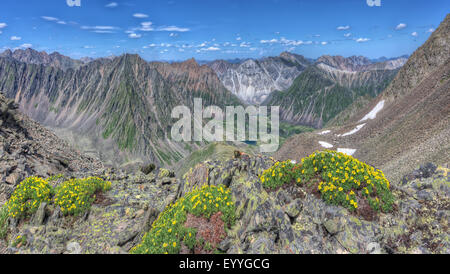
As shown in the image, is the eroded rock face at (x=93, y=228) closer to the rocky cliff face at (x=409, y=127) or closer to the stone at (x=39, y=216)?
the stone at (x=39, y=216)

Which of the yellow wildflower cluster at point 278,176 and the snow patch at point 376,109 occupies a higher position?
the snow patch at point 376,109

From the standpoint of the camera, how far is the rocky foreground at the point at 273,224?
439 inches

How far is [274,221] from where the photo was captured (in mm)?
12156

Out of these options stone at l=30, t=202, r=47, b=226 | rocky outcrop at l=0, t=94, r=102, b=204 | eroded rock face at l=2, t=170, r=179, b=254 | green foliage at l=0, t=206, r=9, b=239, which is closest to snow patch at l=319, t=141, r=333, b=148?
rocky outcrop at l=0, t=94, r=102, b=204

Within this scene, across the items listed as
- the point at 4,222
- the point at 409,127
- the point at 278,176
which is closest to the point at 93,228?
the point at 4,222

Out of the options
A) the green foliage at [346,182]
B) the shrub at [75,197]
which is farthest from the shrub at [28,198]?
the green foliage at [346,182]

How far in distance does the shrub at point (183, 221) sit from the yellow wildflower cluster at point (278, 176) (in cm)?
274

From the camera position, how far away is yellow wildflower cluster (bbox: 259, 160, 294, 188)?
1467cm

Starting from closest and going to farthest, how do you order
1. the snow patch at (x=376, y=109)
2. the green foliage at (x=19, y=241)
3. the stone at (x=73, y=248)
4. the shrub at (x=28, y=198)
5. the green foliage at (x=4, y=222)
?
the stone at (x=73, y=248) → the green foliage at (x=19, y=241) → the green foliage at (x=4, y=222) → the shrub at (x=28, y=198) → the snow patch at (x=376, y=109)

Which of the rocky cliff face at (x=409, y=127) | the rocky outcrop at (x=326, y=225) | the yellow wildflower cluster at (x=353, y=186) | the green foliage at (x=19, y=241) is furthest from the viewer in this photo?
the rocky cliff face at (x=409, y=127)

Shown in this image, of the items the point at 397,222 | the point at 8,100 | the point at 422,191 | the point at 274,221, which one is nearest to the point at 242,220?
the point at 274,221

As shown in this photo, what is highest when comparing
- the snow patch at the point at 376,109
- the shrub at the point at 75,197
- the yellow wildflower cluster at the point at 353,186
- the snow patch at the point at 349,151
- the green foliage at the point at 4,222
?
the snow patch at the point at 376,109

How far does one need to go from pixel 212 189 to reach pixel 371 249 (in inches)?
318

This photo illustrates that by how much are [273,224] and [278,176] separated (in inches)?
135
